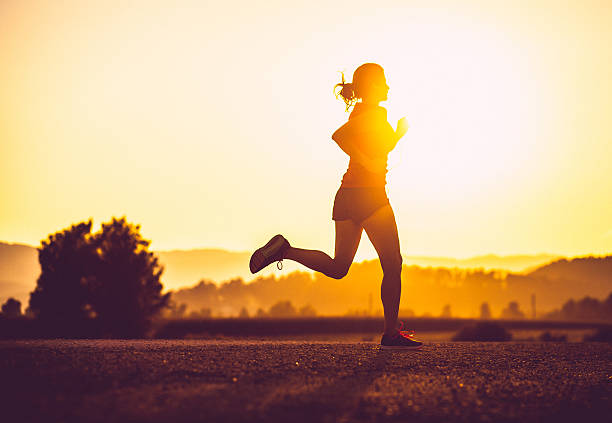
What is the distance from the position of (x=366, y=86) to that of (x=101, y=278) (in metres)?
60.8

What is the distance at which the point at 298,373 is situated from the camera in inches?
174

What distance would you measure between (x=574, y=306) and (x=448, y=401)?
19269cm

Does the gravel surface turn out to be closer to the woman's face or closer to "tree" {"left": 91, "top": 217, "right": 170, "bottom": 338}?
the woman's face

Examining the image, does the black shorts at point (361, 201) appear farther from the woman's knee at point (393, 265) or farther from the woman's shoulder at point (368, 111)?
the woman's shoulder at point (368, 111)

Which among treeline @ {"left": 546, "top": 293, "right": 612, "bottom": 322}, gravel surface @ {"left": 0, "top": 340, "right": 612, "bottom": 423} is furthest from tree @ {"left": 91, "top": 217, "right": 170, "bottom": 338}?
treeline @ {"left": 546, "top": 293, "right": 612, "bottom": 322}

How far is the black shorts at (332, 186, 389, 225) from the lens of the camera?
6465 mm

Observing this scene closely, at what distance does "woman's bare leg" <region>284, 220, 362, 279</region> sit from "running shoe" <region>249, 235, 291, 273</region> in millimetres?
184

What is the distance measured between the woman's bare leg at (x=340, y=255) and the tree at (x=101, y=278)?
2269 inches

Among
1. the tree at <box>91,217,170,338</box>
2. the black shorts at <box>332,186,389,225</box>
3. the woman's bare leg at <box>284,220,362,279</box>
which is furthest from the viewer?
the tree at <box>91,217,170,338</box>

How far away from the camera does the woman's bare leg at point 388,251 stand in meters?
6.52

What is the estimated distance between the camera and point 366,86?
6.86 m

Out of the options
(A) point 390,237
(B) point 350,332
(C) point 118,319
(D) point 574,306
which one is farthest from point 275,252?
(D) point 574,306

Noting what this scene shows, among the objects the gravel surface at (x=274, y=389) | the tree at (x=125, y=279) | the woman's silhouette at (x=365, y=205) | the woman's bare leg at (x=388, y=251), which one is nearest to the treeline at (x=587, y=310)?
the tree at (x=125, y=279)

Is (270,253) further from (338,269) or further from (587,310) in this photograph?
(587,310)
